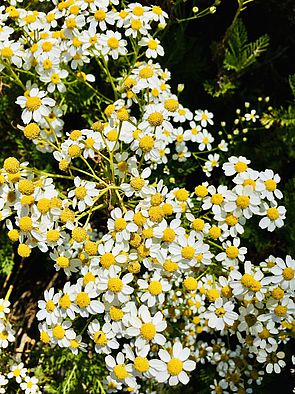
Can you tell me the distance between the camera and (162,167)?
2.32m

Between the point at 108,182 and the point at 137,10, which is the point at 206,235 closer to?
the point at 108,182

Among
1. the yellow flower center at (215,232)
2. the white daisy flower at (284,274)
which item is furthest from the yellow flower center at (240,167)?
the white daisy flower at (284,274)

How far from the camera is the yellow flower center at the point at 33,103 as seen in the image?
1.73 meters

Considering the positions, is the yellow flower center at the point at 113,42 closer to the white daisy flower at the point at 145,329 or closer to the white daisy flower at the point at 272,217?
the white daisy flower at the point at 272,217

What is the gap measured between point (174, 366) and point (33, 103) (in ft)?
3.16

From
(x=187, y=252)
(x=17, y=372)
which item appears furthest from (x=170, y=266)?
(x=17, y=372)

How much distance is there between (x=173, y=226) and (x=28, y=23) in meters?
0.96

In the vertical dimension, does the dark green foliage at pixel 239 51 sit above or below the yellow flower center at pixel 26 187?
below

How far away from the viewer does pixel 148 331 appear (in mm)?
1454

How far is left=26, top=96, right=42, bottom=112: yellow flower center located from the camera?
1728mm

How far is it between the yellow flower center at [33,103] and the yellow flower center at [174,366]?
933 millimetres

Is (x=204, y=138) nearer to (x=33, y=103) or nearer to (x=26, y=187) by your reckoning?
(x=33, y=103)

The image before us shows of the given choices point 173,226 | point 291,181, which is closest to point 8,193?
point 173,226

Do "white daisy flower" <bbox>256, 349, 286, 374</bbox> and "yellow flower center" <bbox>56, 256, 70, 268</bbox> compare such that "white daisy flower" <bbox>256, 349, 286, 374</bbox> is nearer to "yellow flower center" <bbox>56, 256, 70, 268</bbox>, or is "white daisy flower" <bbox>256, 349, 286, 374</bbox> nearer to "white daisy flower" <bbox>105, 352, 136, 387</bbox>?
"white daisy flower" <bbox>105, 352, 136, 387</bbox>
